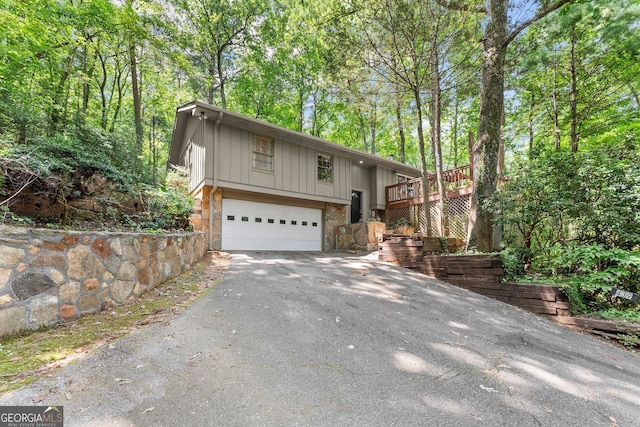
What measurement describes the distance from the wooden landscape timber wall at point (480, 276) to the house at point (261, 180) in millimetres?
4773

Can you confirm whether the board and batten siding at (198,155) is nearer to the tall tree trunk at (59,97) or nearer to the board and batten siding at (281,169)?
the board and batten siding at (281,169)

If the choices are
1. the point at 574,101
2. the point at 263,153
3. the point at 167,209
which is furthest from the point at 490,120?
the point at 263,153

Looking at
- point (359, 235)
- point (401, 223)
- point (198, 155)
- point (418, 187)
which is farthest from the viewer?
point (401, 223)

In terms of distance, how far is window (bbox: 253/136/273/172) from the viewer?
9836 millimetres

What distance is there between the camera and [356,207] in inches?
545

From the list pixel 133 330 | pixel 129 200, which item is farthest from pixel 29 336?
pixel 129 200

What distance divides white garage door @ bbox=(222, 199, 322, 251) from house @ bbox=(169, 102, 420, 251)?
0.03 m

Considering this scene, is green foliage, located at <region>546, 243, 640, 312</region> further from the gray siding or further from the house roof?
the gray siding

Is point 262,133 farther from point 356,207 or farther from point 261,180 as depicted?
point 356,207

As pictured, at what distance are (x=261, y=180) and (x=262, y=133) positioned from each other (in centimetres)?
168

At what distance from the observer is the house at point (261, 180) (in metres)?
8.91

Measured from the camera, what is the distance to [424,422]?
1759 millimetres

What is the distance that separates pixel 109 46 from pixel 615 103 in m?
16.0

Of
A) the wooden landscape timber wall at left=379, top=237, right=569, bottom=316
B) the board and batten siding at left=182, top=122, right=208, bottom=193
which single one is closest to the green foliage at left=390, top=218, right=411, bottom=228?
the wooden landscape timber wall at left=379, top=237, right=569, bottom=316
